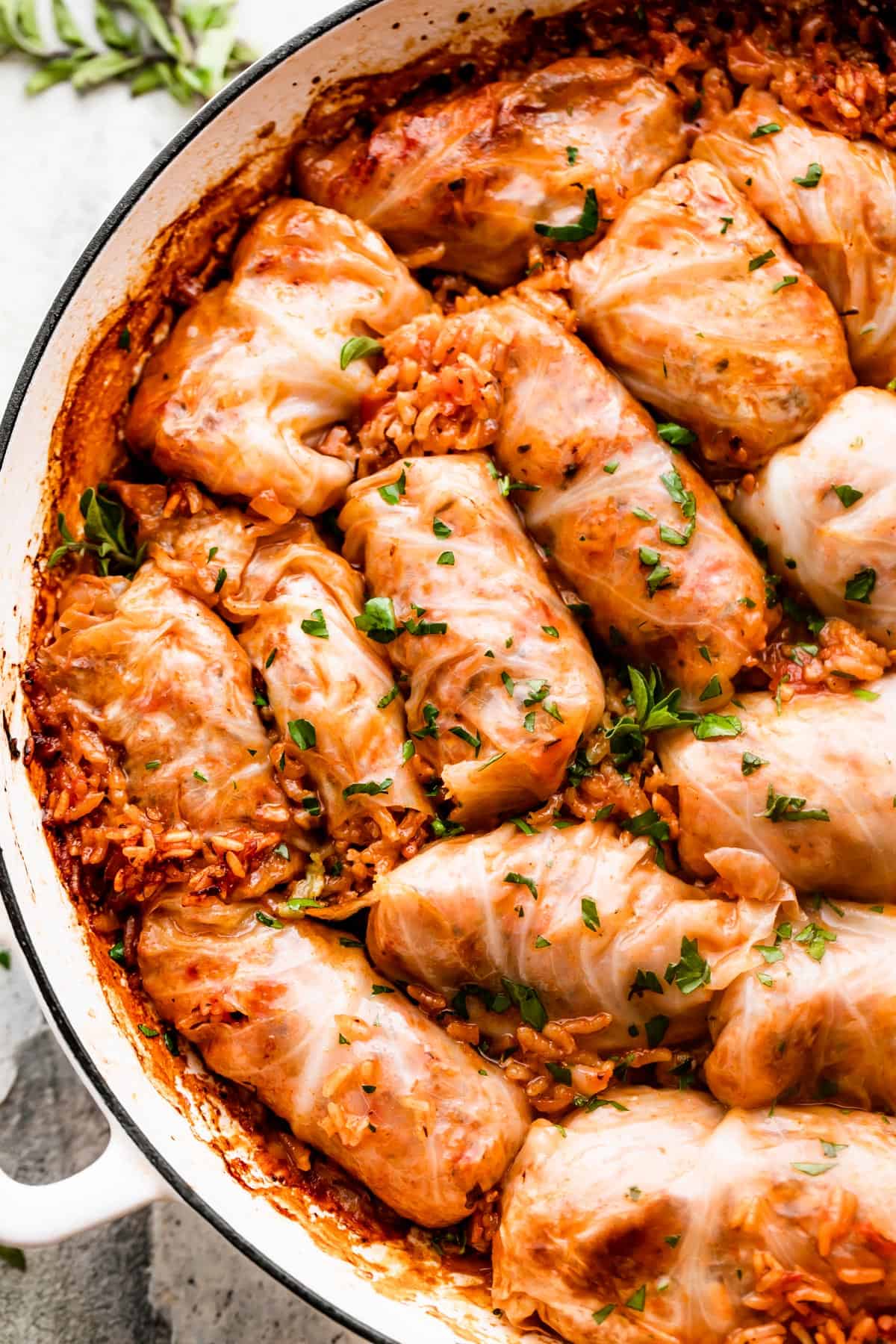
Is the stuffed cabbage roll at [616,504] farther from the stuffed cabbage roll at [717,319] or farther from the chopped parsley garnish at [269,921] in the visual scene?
the chopped parsley garnish at [269,921]

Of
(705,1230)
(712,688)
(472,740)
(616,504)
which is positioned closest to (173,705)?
(472,740)

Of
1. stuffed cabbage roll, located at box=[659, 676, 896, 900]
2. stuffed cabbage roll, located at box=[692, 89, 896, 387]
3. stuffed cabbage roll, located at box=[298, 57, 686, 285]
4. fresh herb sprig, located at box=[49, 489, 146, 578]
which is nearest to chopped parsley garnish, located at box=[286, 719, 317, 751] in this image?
fresh herb sprig, located at box=[49, 489, 146, 578]

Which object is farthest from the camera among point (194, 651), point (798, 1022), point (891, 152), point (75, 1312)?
point (75, 1312)

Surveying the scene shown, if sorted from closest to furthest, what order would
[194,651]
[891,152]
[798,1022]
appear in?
[798,1022]
[194,651]
[891,152]

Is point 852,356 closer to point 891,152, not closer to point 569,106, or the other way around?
point 891,152

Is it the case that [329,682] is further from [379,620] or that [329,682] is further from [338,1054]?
→ [338,1054]

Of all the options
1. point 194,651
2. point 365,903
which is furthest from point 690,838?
point 194,651

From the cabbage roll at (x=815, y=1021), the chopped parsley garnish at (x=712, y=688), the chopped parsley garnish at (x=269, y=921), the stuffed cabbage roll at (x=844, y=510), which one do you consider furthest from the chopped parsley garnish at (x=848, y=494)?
the chopped parsley garnish at (x=269, y=921)
